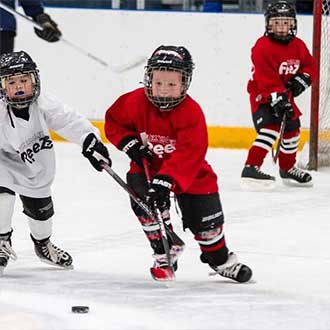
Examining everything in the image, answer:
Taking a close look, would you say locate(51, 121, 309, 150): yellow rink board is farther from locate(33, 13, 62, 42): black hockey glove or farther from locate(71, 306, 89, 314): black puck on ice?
locate(71, 306, 89, 314): black puck on ice

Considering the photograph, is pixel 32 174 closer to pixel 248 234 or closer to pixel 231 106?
pixel 248 234

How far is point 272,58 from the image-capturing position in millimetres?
5645

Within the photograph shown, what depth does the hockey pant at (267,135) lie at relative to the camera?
5.69 m

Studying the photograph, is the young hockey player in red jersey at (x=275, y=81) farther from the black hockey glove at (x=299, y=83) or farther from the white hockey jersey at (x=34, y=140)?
the white hockey jersey at (x=34, y=140)

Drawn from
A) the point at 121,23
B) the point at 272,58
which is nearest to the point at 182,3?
the point at 121,23

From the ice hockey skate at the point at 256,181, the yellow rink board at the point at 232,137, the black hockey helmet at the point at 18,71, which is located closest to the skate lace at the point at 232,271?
the black hockey helmet at the point at 18,71

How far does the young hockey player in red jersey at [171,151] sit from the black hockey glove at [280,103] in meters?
2.02

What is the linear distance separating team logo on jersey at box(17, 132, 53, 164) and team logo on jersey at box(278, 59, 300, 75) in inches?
85.8

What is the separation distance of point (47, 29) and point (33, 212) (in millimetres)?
3031

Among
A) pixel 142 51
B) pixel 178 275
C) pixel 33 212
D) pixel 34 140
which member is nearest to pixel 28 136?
pixel 34 140

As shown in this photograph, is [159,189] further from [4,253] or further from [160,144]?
[4,253]

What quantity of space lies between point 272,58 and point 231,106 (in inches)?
50.6

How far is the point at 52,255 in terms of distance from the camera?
3.83 m

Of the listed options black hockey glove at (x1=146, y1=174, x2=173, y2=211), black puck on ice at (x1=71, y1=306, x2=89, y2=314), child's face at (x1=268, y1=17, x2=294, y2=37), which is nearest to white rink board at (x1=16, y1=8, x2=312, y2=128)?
child's face at (x1=268, y1=17, x2=294, y2=37)
